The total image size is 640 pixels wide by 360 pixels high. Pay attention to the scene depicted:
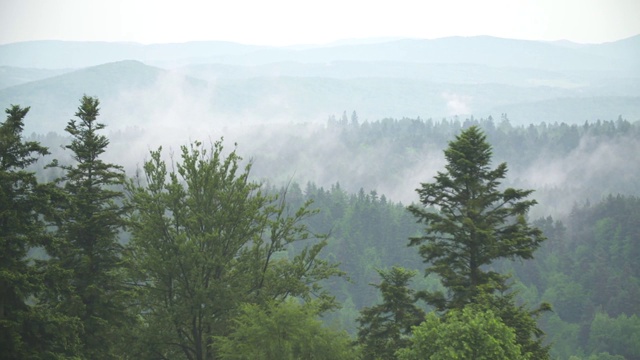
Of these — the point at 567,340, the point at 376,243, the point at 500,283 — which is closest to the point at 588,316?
the point at 567,340

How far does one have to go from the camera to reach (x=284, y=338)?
16.4 meters

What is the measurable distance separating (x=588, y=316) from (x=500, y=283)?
148 m

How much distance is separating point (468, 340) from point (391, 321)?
6.43m

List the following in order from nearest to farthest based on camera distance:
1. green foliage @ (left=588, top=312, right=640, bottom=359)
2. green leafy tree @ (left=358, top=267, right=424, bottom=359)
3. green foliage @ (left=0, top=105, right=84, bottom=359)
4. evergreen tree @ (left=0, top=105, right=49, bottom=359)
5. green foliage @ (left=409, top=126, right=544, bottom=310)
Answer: evergreen tree @ (left=0, top=105, right=49, bottom=359) → green foliage @ (left=0, top=105, right=84, bottom=359) → green foliage @ (left=409, top=126, right=544, bottom=310) → green leafy tree @ (left=358, top=267, right=424, bottom=359) → green foliage @ (left=588, top=312, right=640, bottom=359)

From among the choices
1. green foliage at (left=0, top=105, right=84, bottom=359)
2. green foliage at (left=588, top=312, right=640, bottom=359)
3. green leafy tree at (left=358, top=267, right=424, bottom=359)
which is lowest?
green foliage at (left=588, top=312, right=640, bottom=359)

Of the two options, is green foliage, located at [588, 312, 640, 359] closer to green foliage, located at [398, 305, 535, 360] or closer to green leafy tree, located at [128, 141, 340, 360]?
green foliage, located at [398, 305, 535, 360]

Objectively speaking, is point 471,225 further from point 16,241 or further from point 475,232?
point 16,241

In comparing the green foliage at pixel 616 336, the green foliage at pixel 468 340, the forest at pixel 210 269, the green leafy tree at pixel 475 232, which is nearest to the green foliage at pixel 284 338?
the forest at pixel 210 269

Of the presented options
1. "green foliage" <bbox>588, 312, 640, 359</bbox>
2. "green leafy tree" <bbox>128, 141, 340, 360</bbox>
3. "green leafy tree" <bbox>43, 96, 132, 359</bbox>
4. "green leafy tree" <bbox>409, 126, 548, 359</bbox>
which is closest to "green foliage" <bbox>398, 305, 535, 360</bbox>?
"green leafy tree" <bbox>409, 126, 548, 359</bbox>

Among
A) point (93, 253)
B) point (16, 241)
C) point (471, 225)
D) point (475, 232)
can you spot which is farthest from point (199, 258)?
point (475, 232)

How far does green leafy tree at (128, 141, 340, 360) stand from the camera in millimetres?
19031

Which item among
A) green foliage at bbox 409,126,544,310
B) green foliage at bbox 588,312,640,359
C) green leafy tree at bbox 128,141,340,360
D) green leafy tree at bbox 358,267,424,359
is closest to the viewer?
green leafy tree at bbox 128,141,340,360

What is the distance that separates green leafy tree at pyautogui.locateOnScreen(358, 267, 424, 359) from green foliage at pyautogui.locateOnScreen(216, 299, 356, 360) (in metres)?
5.21

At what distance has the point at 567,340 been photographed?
465 feet
